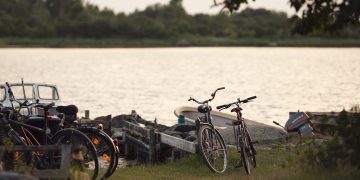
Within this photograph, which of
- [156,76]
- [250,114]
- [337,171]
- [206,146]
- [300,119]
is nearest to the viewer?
[337,171]

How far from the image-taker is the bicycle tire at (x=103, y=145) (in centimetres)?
1332

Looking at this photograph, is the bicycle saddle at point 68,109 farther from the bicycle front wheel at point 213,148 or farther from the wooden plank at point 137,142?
the wooden plank at point 137,142

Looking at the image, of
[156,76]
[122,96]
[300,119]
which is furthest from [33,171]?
[156,76]

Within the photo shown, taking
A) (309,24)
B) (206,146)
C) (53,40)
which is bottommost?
(53,40)

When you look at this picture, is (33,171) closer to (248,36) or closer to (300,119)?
(300,119)

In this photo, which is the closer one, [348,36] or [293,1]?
[293,1]

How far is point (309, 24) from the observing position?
10383 mm

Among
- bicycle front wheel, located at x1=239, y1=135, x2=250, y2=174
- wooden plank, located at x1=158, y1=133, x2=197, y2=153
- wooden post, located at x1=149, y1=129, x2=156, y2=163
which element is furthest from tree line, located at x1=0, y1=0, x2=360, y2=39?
bicycle front wheel, located at x1=239, y1=135, x2=250, y2=174

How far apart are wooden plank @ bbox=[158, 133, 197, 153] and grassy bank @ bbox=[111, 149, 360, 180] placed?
274mm

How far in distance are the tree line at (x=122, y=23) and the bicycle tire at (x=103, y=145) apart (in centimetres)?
11921

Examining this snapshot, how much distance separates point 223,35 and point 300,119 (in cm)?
12489

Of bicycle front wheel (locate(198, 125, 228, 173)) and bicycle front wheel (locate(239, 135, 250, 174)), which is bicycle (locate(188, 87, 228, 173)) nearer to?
bicycle front wheel (locate(198, 125, 228, 173))

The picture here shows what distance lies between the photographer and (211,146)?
15.2 metres

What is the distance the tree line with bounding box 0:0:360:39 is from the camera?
139 m
